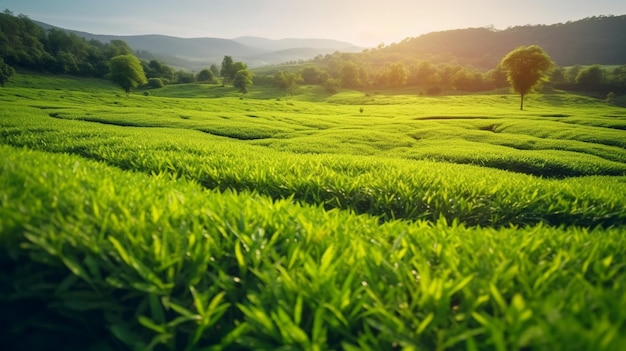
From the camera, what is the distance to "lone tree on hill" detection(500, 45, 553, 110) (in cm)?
5088

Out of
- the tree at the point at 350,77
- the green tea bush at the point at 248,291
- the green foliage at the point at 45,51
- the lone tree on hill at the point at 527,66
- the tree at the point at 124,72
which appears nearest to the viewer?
the green tea bush at the point at 248,291

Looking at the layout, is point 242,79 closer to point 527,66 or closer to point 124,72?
point 124,72

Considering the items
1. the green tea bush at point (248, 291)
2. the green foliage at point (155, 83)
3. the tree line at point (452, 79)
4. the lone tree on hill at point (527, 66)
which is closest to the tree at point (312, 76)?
the tree line at point (452, 79)

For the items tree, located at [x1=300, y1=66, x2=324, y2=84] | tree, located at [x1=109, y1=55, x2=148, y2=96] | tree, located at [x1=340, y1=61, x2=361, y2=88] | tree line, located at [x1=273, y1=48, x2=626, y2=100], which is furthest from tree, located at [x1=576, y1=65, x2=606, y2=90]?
tree, located at [x1=109, y1=55, x2=148, y2=96]

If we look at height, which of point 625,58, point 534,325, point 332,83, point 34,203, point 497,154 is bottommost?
point 497,154

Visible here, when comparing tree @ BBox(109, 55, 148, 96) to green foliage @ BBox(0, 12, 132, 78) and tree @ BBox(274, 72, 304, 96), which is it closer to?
green foliage @ BBox(0, 12, 132, 78)

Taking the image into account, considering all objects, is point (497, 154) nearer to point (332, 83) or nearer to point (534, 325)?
point (534, 325)

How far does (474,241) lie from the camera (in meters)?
2.74

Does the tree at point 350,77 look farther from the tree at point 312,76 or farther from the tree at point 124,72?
the tree at point 124,72

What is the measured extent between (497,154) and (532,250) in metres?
14.9

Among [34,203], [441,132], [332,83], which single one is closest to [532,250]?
[34,203]

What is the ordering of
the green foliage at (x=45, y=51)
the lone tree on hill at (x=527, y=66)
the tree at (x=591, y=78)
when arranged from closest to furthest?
the lone tree on hill at (x=527, y=66)
the green foliage at (x=45, y=51)
the tree at (x=591, y=78)

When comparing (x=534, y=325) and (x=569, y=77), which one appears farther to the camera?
(x=569, y=77)

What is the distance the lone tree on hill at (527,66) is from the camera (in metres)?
50.9
